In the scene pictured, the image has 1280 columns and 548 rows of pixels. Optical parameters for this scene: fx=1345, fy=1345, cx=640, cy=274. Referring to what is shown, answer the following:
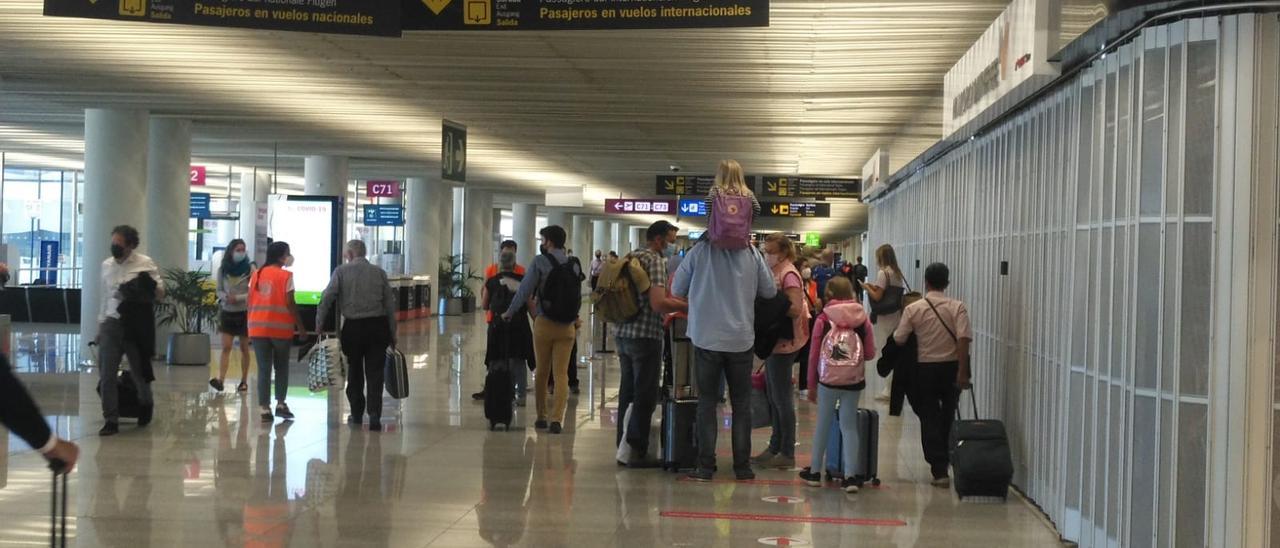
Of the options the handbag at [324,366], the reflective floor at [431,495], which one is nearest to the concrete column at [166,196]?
the reflective floor at [431,495]

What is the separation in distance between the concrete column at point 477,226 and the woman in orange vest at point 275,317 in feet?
95.5

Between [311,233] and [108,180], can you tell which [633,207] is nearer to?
[311,233]

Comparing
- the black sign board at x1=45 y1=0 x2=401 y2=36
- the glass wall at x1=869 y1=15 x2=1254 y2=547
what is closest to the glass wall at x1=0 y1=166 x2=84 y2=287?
the black sign board at x1=45 y1=0 x2=401 y2=36

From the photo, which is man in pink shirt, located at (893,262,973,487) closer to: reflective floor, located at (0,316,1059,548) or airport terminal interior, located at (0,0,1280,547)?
airport terminal interior, located at (0,0,1280,547)

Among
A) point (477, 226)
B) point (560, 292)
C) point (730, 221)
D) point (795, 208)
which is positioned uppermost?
point (795, 208)

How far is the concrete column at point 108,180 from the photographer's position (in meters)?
19.1

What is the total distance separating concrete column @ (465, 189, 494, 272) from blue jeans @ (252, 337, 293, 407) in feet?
95.1

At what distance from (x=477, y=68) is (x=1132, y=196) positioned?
29.7 feet

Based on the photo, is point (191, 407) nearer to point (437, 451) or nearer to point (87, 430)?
point (87, 430)

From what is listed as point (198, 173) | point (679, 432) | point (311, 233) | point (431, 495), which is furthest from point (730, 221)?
point (198, 173)

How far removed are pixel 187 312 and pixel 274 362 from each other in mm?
7543

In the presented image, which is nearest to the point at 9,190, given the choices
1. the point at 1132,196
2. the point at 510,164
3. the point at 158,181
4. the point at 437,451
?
the point at 510,164

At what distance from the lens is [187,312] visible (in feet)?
64.0

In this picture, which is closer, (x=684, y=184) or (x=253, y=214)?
(x=253, y=214)
